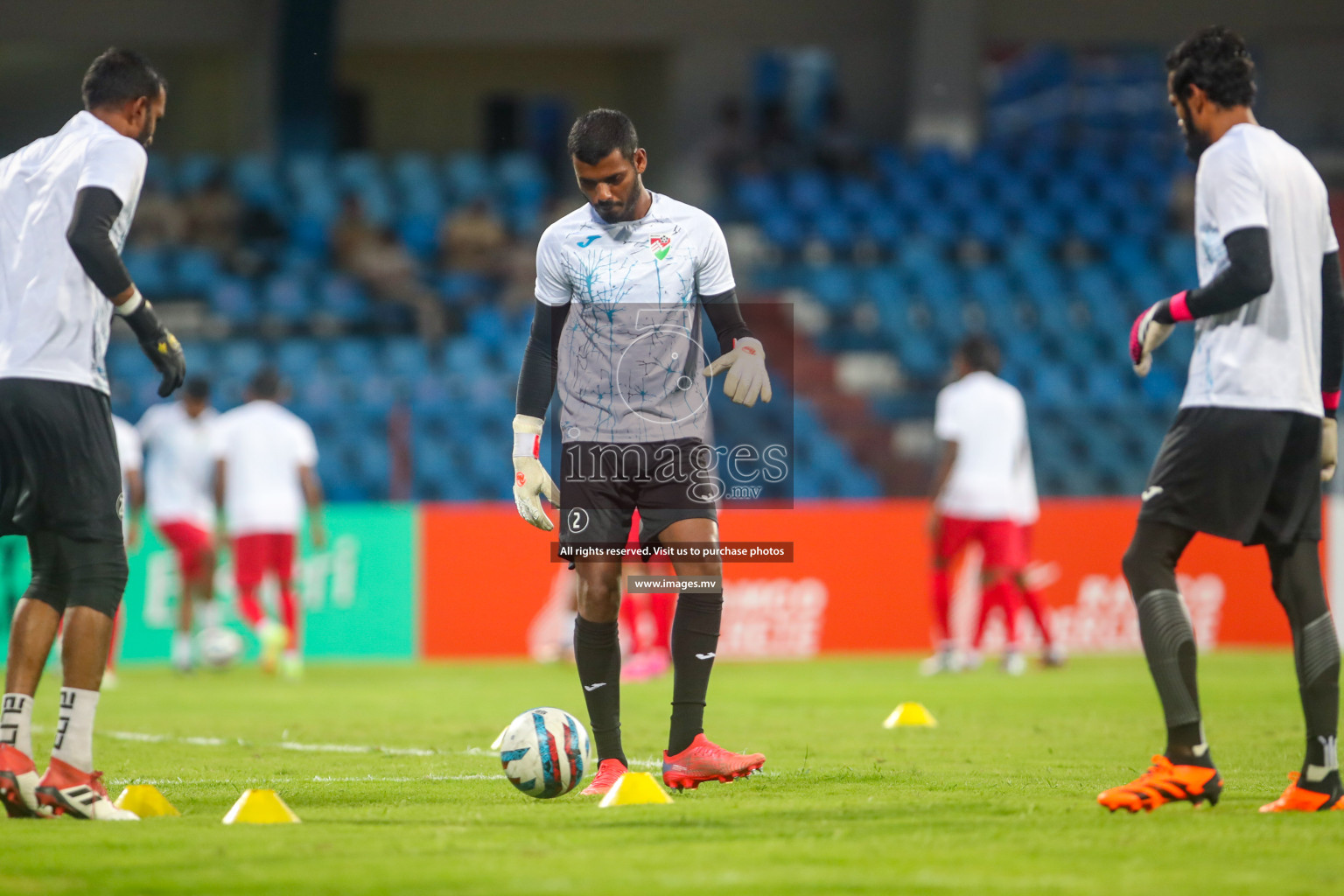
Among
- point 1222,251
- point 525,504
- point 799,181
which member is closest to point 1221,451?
point 1222,251

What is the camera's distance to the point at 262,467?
46.9 ft

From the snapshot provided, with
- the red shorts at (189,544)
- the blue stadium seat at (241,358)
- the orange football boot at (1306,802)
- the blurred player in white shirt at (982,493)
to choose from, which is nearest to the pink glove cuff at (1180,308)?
the orange football boot at (1306,802)

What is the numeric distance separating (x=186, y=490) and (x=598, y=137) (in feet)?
32.1

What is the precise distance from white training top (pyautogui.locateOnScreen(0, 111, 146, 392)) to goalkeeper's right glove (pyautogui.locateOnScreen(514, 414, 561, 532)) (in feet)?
4.81

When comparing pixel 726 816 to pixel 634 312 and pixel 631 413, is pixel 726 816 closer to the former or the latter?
pixel 631 413

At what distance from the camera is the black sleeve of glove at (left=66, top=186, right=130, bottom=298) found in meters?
5.35

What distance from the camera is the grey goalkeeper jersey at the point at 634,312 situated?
6.18 m

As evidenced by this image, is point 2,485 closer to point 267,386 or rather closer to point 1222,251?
point 1222,251

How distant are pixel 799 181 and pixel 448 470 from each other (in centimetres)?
868

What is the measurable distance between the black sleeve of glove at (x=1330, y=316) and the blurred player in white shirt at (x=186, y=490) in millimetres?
10915

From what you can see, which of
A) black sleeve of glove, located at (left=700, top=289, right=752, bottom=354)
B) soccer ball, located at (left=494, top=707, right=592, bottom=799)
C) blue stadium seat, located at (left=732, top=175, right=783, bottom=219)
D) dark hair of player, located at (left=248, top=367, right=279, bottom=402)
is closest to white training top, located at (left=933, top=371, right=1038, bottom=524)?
dark hair of player, located at (left=248, top=367, right=279, bottom=402)

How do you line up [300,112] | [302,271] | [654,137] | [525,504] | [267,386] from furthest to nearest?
[654,137] → [300,112] → [302,271] → [267,386] → [525,504]

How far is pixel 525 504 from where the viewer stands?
6.26 m

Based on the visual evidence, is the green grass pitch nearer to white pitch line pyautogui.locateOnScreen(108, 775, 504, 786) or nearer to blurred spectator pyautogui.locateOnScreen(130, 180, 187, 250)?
white pitch line pyautogui.locateOnScreen(108, 775, 504, 786)
